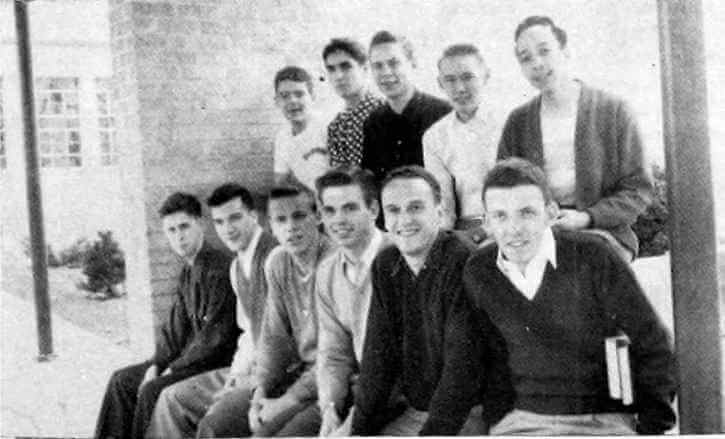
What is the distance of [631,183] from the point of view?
4.31 metres

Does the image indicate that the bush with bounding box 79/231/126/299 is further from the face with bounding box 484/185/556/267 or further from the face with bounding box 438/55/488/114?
the face with bounding box 484/185/556/267

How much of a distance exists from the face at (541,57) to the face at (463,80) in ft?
0.64

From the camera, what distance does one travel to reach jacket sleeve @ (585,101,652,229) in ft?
14.1

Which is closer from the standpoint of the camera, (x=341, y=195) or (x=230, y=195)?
(x=341, y=195)

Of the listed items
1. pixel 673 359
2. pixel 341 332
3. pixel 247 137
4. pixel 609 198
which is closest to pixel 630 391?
pixel 673 359

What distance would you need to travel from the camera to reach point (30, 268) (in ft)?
17.9

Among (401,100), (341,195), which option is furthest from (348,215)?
(401,100)

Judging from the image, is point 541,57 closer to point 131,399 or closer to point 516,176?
point 516,176

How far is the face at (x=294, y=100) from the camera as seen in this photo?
478cm

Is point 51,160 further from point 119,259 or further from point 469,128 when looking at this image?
point 469,128

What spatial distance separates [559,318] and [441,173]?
887mm

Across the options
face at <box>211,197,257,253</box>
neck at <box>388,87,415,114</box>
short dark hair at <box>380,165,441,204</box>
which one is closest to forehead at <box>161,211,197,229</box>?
face at <box>211,197,257,253</box>

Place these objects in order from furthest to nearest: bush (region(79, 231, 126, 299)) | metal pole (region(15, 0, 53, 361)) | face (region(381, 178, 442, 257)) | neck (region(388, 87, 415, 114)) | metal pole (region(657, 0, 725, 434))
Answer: metal pole (region(15, 0, 53, 361)) < bush (region(79, 231, 126, 299)) < neck (region(388, 87, 415, 114)) < face (region(381, 178, 442, 257)) < metal pole (region(657, 0, 725, 434))

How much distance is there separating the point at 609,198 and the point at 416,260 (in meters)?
0.95
